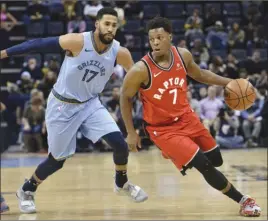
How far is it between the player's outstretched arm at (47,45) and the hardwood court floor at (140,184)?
70.9 inches

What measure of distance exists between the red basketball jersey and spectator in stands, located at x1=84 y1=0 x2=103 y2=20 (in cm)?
871

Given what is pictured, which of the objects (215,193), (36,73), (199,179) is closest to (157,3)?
(36,73)

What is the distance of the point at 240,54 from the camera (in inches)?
583

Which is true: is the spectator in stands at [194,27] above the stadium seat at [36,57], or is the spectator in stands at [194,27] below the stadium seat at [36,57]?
above

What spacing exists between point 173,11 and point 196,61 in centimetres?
224

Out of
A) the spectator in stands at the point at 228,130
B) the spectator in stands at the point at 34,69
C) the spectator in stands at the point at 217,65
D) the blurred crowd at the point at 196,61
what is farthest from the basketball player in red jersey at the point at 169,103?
the spectator in stands at the point at 34,69

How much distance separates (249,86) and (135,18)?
9681 millimetres

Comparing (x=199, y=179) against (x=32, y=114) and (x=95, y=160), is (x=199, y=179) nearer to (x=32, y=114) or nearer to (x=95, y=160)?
(x=95, y=160)

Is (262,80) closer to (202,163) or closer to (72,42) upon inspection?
(202,163)

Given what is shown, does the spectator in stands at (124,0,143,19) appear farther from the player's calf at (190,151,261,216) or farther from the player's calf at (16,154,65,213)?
the player's calf at (190,151,261,216)

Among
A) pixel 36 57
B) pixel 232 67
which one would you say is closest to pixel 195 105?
pixel 232 67

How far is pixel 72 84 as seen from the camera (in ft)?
19.4

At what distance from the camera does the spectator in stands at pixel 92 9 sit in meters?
14.0

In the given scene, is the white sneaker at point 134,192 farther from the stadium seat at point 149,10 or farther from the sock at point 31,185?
the stadium seat at point 149,10
